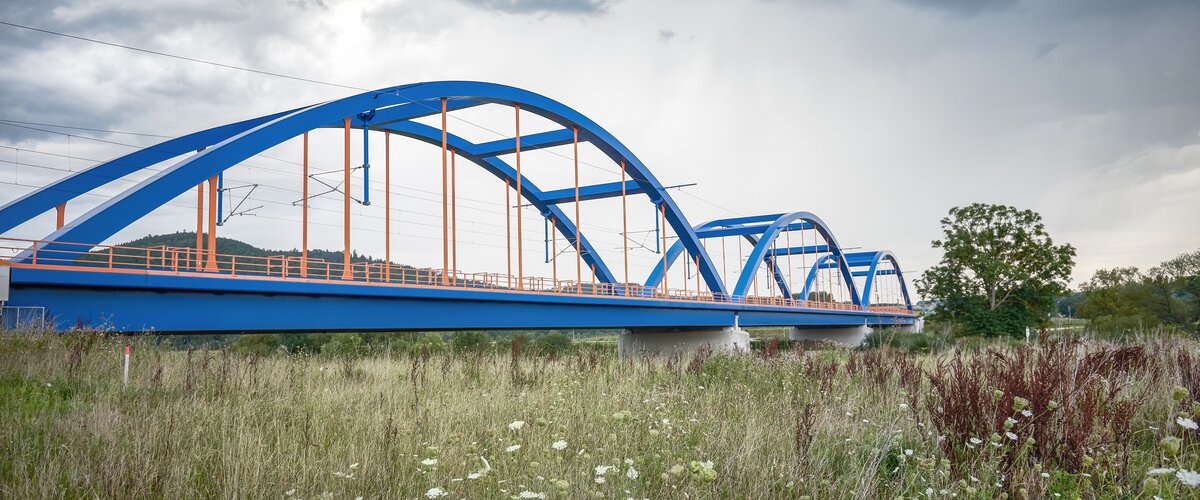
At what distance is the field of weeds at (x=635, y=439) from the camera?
4.45 metres

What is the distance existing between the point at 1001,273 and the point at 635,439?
5348cm

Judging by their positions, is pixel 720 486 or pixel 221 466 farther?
pixel 221 466

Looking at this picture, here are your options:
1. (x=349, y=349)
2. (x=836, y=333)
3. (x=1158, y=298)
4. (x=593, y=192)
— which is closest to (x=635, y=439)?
(x=349, y=349)

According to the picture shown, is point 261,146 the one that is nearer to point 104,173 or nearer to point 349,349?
point 104,173

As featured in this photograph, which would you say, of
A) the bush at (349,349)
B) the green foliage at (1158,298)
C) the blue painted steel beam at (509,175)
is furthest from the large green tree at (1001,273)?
the bush at (349,349)

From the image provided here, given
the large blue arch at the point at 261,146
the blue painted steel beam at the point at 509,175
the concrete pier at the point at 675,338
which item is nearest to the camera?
the large blue arch at the point at 261,146

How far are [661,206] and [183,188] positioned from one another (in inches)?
1095

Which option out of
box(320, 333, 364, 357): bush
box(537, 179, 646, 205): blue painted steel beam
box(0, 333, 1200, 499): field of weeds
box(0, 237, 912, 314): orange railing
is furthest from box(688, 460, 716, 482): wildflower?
box(537, 179, 646, 205): blue painted steel beam

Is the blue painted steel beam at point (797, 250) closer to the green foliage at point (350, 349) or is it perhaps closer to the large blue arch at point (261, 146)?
the large blue arch at point (261, 146)

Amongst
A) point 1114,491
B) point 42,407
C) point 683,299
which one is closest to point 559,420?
point 1114,491

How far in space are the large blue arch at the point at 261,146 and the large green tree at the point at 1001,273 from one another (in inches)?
1037

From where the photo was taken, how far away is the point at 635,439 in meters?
5.60

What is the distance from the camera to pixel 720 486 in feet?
15.0

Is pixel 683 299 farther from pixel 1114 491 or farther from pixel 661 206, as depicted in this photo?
pixel 1114 491
